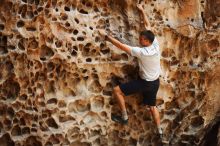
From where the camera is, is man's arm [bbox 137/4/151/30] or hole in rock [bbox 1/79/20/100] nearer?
hole in rock [bbox 1/79/20/100]

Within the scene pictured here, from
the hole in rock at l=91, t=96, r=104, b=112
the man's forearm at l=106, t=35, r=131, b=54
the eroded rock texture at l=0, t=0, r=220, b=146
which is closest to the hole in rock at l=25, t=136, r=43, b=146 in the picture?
the eroded rock texture at l=0, t=0, r=220, b=146

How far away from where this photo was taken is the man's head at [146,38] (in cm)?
485

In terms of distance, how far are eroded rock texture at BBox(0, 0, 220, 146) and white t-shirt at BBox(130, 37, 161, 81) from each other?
0.21 m

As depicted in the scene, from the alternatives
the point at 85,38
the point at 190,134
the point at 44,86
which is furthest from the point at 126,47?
the point at 190,134

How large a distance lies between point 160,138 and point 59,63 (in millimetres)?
1325

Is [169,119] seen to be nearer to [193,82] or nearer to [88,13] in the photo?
[193,82]

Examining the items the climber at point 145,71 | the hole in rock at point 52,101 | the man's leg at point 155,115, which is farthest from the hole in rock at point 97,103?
the man's leg at point 155,115

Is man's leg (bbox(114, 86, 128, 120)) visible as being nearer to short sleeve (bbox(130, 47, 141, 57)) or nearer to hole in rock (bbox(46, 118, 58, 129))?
short sleeve (bbox(130, 47, 141, 57))

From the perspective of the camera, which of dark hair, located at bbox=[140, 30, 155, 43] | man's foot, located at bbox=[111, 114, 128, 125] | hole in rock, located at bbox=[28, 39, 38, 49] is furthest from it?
man's foot, located at bbox=[111, 114, 128, 125]

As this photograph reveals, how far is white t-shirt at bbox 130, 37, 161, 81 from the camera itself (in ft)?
15.8

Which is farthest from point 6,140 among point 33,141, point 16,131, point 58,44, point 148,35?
point 148,35

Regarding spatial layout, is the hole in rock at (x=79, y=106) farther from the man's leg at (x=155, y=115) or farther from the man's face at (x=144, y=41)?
the man's face at (x=144, y=41)

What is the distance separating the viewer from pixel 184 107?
5469 mm

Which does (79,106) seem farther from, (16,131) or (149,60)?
(149,60)
